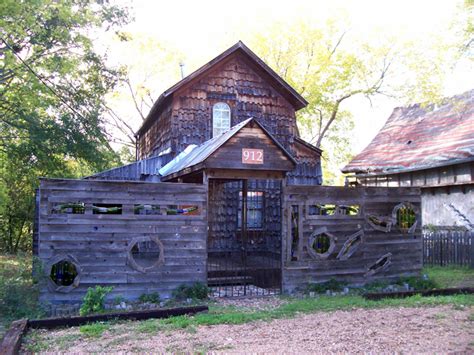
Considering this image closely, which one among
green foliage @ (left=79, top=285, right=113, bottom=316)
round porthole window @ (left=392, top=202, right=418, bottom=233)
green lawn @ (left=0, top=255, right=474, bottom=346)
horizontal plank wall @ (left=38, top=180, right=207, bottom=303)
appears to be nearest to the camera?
green lawn @ (left=0, top=255, right=474, bottom=346)

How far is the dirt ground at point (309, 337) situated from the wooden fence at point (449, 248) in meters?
8.45

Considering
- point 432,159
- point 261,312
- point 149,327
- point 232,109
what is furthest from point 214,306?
point 432,159

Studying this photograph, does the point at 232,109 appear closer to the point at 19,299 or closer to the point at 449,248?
the point at 449,248

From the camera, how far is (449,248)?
55.5 ft

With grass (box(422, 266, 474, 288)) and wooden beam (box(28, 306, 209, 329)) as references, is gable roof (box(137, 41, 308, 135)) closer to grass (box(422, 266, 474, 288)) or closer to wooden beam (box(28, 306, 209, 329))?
grass (box(422, 266, 474, 288))

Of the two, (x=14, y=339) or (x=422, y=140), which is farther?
(x=422, y=140)

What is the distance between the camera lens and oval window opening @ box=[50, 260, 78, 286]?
968cm

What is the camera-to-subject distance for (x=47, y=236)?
31.1 feet

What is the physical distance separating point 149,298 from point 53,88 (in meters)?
11.7

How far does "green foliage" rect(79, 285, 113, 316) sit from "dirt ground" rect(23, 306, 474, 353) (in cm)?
115

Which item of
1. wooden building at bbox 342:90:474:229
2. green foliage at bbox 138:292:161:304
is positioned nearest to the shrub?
green foliage at bbox 138:292:161:304

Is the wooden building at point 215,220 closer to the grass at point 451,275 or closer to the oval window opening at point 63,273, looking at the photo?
the oval window opening at point 63,273

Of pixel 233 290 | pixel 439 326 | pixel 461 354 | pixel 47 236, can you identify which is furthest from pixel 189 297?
pixel 461 354

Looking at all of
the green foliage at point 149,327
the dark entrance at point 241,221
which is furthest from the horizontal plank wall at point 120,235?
the dark entrance at point 241,221
